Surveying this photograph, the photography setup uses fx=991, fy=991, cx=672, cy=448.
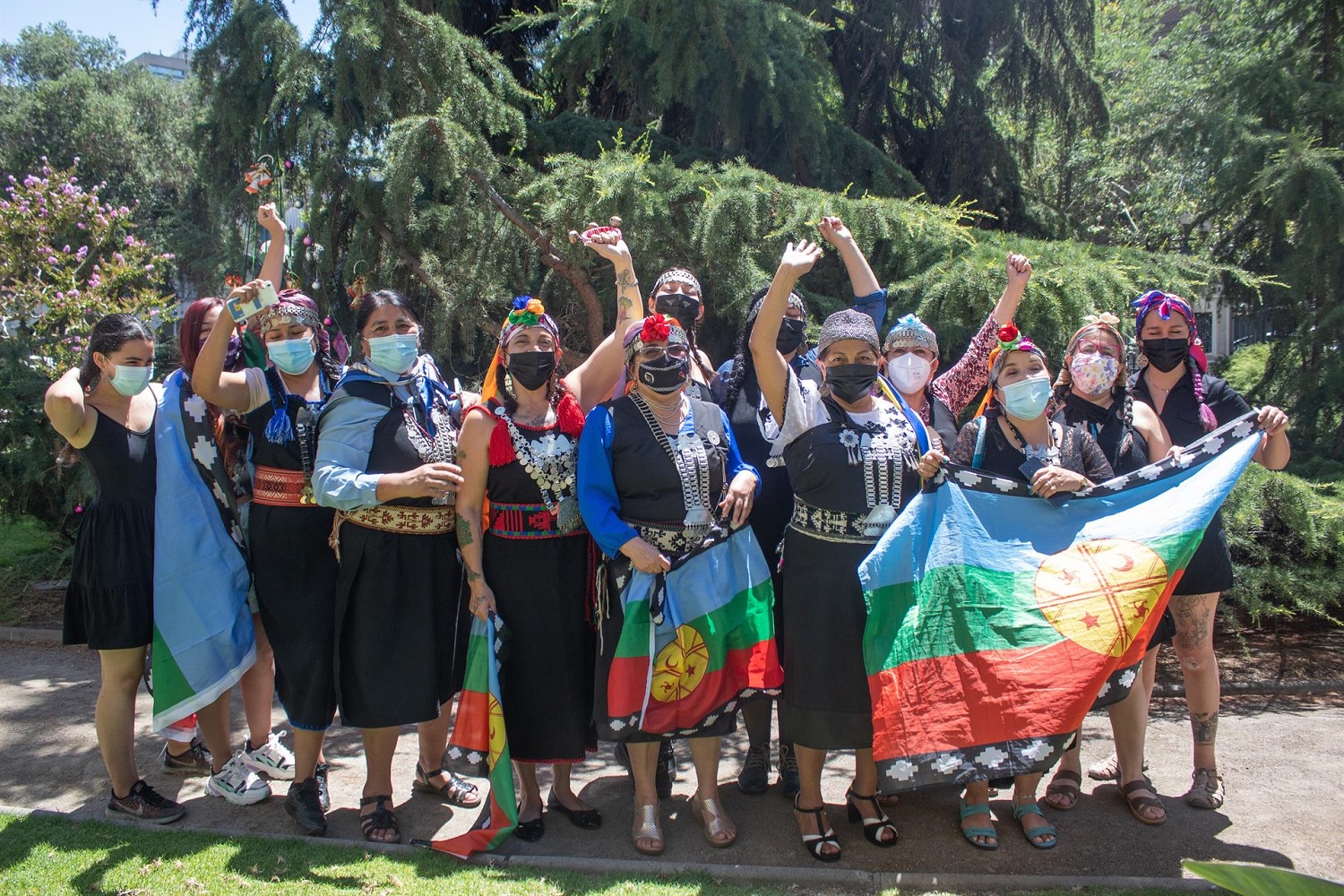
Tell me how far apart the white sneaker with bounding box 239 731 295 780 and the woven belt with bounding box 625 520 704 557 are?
7.20 feet

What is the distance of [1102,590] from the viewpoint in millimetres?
3613

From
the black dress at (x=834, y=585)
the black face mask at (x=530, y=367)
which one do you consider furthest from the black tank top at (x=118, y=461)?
the black dress at (x=834, y=585)

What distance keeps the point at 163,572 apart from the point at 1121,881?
3.93 metres

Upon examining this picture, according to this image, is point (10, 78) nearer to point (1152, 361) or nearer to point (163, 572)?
point (163, 572)

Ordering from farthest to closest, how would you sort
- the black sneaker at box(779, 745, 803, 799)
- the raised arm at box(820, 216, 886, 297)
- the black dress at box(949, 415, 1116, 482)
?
the raised arm at box(820, 216, 886, 297), the black sneaker at box(779, 745, 803, 799), the black dress at box(949, 415, 1116, 482)

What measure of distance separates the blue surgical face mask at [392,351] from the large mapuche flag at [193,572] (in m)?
0.95

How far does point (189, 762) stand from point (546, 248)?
3.83m

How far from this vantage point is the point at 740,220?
6398 mm

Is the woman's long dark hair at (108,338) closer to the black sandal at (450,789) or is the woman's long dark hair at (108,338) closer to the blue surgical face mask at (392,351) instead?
the blue surgical face mask at (392,351)

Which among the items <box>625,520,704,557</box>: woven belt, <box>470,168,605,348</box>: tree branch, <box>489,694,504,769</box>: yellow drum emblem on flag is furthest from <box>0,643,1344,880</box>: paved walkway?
<box>470,168,605,348</box>: tree branch

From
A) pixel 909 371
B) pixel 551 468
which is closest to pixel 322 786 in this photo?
pixel 551 468

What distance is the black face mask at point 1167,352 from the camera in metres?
4.32

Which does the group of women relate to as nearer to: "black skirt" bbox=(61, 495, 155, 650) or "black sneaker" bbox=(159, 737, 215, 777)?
"black skirt" bbox=(61, 495, 155, 650)

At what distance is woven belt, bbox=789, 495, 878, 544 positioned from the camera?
3.71 m
